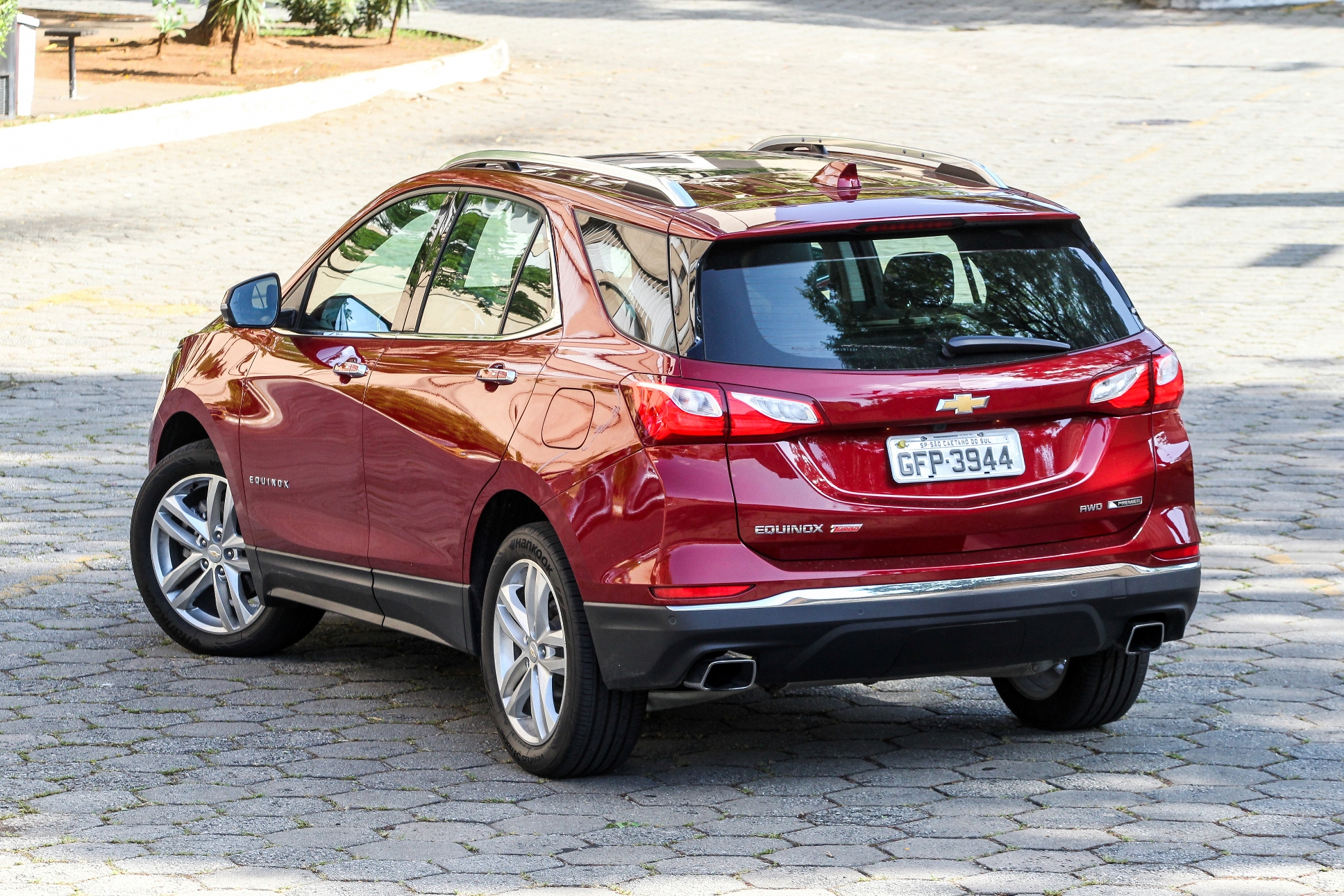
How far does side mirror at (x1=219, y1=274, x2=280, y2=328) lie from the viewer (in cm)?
641

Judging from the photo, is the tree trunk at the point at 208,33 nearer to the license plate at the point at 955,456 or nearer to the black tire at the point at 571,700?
the black tire at the point at 571,700

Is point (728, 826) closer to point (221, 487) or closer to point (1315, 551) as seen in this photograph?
point (221, 487)

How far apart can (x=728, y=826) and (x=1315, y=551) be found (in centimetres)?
401

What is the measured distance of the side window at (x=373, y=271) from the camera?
6133mm

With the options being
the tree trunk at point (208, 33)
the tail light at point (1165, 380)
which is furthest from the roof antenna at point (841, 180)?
the tree trunk at point (208, 33)

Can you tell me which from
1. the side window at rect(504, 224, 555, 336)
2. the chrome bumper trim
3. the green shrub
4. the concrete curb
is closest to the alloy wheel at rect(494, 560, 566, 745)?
the chrome bumper trim

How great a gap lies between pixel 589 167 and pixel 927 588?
172 centimetres

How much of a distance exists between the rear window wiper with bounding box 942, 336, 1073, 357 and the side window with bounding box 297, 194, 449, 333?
1774 mm

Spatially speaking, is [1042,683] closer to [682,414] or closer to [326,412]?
[682,414]

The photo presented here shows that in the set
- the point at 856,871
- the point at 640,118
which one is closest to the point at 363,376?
the point at 856,871

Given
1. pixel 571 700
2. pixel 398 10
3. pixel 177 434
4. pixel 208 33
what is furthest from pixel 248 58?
pixel 571 700

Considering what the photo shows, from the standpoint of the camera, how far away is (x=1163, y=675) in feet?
21.5

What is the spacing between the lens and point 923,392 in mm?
5008

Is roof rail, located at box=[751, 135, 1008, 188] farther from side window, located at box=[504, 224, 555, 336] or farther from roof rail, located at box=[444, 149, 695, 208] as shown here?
side window, located at box=[504, 224, 555, 336]
